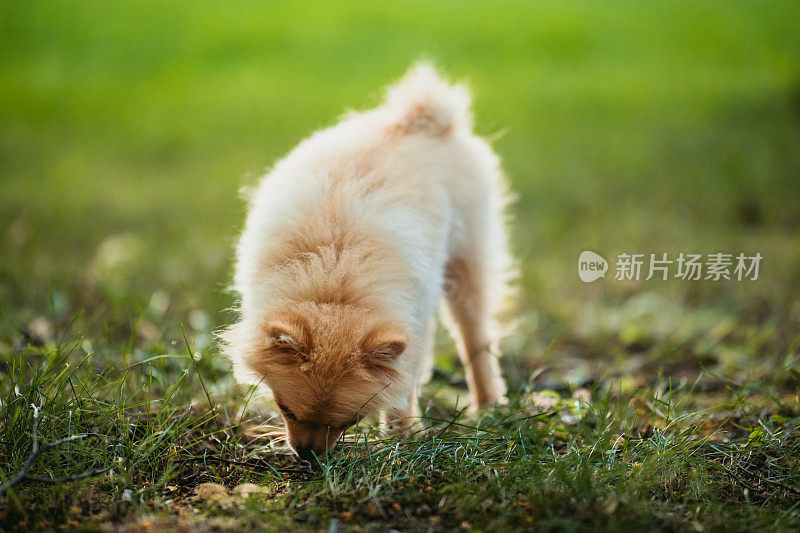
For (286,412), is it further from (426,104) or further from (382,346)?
(426,104)

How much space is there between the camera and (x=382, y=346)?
8.64 ft

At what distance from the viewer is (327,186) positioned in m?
3.19

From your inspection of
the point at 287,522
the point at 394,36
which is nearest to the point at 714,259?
the point at 287,522

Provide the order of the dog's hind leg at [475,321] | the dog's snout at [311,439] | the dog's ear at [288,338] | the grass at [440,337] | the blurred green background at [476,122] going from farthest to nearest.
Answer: the blurred green background at [476,122] → the dog's hind leg at [475,321] → the dog's snout at [311,439] → the dog's ear at [288,338] → the grass at [440,337]

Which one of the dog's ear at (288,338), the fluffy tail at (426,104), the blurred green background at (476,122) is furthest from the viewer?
the blurred green background at (476,122)

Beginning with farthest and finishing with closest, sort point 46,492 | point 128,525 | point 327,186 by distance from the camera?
point 327,186
point 46,492
point 128,525

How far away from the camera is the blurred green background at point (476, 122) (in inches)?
240

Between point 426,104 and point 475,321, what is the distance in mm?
1419

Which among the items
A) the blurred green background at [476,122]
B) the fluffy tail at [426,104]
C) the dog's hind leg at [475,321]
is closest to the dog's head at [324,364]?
the dog's hind leg at [475,321]

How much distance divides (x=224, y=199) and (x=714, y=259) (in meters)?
5.77

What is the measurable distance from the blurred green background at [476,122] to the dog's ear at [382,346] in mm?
2814

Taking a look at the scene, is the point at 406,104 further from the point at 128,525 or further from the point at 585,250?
the point at 585,250

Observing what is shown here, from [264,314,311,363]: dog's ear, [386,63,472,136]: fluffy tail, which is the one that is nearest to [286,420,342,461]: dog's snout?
[264,314,311,363]: dog's ear

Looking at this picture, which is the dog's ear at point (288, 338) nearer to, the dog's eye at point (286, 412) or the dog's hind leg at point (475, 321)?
the dog's eye at point (286, 412)
